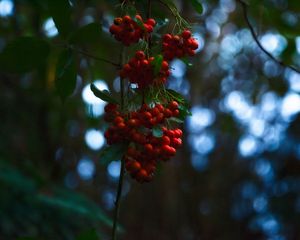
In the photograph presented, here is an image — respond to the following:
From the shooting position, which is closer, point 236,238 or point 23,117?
point 23,117

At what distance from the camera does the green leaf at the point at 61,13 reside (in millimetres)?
1120

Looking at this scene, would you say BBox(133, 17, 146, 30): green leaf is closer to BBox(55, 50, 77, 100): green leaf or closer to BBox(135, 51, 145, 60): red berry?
BBox(135, 51, 145, 60): red berry

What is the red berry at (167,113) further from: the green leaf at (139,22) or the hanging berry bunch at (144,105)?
the green leaf at (139,22)

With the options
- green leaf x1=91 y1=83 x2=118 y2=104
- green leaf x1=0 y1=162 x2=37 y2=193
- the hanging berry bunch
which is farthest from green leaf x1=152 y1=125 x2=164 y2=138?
green leaf x1=0 y1=162 x2=37 y2=193

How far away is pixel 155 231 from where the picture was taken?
3.56 m

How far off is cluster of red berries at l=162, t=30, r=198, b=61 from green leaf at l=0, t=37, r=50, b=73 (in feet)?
1.10

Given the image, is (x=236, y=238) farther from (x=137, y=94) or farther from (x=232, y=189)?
(x=137, y=94)

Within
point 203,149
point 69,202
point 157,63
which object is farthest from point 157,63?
point 203,149

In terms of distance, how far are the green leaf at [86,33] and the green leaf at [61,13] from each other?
28 mm

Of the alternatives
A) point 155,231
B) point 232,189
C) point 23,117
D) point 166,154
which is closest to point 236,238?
point 232,189

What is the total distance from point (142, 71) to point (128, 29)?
3.4 inches

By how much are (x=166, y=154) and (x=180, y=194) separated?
2721mm

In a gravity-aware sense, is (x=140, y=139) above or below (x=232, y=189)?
below

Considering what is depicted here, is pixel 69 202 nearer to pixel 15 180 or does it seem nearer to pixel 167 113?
pixel 15 180
